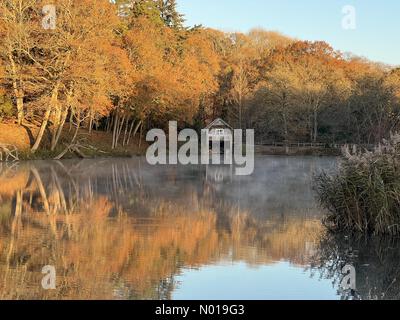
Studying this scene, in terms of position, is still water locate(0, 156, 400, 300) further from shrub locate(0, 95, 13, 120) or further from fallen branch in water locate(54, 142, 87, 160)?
shrub locate(0, 95, 13, 120)

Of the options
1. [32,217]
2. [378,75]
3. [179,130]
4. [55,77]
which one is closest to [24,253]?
[32,217]

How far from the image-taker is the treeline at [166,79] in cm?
3462

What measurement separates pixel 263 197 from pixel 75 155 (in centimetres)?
2466

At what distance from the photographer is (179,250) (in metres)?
8.80

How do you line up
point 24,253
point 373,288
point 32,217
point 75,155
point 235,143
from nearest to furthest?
point 373,288 < point 24,253 < point 32,217 < point 75,155 < point 235,143

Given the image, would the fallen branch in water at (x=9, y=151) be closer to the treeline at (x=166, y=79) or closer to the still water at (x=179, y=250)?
the treeline at (x=166, y=79)

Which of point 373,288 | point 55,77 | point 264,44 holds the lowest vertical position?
point 373,288

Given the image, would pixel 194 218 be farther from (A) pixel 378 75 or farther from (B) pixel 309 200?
(A) pixel 378 75

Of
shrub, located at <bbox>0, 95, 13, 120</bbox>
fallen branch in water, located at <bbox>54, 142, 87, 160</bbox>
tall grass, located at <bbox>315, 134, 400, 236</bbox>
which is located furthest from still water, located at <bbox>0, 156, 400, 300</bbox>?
shrub, located at <bbox>0, 95, 13, 120</bbox>

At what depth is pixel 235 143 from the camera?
2633 inches

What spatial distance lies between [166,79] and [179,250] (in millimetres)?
39990

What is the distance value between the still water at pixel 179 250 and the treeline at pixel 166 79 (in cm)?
2038

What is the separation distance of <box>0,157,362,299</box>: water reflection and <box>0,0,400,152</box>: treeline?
18.1m

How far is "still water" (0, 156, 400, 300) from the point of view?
660cm
